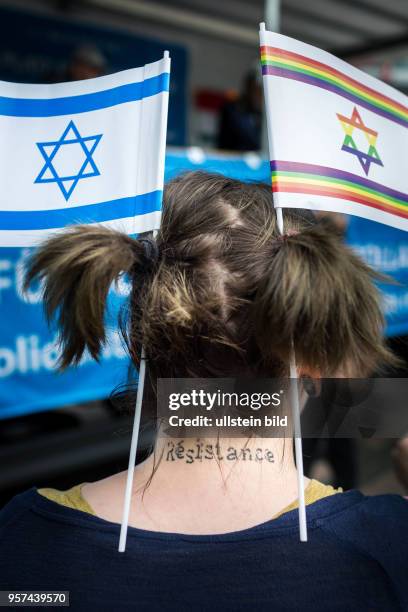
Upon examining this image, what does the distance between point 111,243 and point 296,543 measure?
0.49 metres

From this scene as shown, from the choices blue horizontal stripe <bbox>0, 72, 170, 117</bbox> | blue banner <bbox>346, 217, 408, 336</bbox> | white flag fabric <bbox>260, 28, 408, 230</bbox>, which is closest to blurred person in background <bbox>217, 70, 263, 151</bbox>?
blue banner <bbox>346, 217, 408, 336</bbox>

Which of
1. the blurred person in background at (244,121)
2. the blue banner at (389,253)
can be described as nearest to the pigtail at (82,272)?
the blue banner at (389,253)

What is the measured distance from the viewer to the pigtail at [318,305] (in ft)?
2.63

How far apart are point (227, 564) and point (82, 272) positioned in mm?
437

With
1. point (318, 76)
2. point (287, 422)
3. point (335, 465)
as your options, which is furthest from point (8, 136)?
point (335, 465)

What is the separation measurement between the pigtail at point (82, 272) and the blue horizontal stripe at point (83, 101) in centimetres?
39

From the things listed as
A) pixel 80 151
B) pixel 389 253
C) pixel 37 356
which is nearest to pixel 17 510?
pixel 80 151

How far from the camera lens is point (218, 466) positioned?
0.93 meters

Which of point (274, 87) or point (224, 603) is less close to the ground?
point (274, 87)

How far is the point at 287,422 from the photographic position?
0.98 m

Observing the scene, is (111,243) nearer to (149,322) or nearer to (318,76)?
(149,322)

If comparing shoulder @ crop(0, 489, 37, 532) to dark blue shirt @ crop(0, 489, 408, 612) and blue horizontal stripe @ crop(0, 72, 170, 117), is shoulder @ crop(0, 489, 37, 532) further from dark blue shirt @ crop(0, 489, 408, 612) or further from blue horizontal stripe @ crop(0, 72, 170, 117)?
blue horizontal stripe @ crop(0, 72, 170, 117)

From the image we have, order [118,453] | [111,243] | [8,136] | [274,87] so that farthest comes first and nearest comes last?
[118,453] < [8,136] < [274,87] < [111,243]

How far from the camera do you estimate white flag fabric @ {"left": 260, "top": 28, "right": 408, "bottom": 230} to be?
44.6 inches
